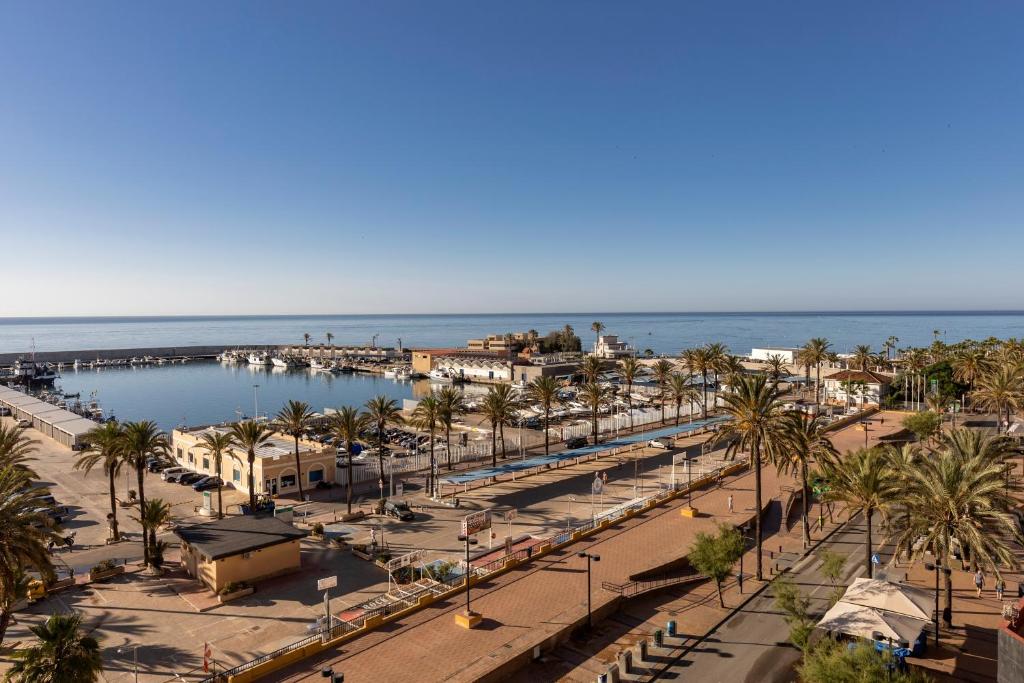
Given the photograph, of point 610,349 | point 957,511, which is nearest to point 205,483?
point 957,511

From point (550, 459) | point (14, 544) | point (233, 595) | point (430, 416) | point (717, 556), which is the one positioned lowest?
point (233, 595)

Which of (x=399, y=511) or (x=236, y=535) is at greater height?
(x=236, y=535)

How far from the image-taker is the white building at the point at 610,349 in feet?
507

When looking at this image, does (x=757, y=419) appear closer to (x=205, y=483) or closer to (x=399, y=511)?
(x=399, y=511)

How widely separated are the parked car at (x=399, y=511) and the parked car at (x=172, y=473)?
2246 centimetres

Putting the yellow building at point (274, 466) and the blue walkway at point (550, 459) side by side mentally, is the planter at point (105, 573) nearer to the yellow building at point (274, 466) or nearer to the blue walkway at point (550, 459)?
the yellow building at point (274, 466)

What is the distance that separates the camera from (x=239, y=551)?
26.3 m

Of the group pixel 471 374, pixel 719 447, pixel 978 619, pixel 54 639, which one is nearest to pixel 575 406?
pixel 719 447

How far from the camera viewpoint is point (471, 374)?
13975 cm

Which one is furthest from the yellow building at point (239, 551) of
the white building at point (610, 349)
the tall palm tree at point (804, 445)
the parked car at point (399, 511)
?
the white building at point (610, 349)

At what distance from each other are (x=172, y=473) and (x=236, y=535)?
26.2m

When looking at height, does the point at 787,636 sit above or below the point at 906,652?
below

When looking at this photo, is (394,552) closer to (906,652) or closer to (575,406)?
(906,652)

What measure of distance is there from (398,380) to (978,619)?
140 m
